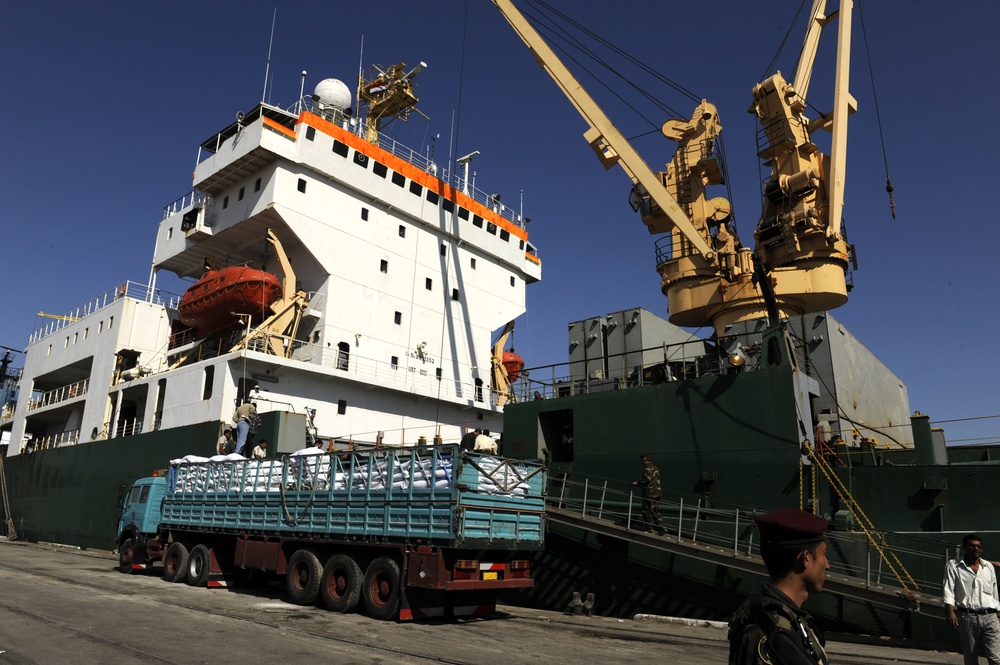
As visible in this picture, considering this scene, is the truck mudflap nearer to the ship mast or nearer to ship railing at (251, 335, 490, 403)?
ship railing at (251, 335, 490, 403)

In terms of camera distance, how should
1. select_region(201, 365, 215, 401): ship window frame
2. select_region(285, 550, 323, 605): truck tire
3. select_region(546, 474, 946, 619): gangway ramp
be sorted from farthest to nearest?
select_region(201, 365, 215, 401): ship window frame, select_region(285, 550, 323, 605): truck tire, select_region(546, 474, 946, 619): gangway ramp

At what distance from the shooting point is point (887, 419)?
16.7 metres

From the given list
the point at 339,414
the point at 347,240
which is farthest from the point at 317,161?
the point at 339,414

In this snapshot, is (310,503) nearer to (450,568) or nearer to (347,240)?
(450,568)

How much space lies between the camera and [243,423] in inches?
598

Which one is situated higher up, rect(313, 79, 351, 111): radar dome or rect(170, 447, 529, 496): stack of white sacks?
rect(313, 79, 351, 111): radar dome

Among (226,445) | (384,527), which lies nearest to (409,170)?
(226,445)

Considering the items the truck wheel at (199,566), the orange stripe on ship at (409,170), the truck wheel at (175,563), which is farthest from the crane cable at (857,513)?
the orange stripe on ship at (409,170)

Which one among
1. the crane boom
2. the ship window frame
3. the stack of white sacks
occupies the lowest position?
the stack of white sacks

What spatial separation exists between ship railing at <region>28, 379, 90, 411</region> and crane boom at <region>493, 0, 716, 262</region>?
20.2 meters

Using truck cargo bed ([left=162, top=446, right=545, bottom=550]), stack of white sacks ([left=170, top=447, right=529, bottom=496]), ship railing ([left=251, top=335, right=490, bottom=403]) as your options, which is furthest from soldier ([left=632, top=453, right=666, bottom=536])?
ship railing ([left=251, top=335, right=490, bottom=403])

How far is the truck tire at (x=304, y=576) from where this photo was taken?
398 inches

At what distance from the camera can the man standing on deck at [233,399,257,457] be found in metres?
15.0

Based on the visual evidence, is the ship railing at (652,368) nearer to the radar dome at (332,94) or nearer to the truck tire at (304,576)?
the truck tire at (304,576)
